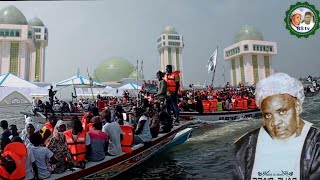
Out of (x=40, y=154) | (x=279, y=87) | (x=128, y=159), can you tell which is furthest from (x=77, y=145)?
(x=279, y=87)

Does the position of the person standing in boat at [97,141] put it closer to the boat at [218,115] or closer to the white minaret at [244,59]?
the boat at [218,115]

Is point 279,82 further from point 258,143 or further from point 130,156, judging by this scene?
point 130,156

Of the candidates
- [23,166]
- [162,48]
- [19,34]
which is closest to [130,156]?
[23,166]

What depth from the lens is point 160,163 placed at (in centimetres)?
728

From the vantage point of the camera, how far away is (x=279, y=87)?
2.46 m

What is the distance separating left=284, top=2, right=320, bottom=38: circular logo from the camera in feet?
13.4

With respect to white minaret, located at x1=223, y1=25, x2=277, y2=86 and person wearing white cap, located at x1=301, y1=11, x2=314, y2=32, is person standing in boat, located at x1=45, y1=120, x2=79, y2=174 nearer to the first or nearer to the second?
person wearing white cap, located at x1=301, y1=11, x2=314, y2=32

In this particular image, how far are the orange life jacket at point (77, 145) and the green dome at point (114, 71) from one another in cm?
5893

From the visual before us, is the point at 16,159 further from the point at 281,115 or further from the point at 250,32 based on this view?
the point at 250,32

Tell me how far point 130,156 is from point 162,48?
66.8 m

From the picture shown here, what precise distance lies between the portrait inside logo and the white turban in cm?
199

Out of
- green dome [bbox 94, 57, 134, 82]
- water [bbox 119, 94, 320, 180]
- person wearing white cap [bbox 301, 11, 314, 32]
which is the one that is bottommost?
water [bbox 119, 94, 320, 180]

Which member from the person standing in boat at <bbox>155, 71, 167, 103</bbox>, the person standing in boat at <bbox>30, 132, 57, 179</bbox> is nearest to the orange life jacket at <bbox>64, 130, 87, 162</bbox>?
the person standing in boat at <bbox>30, 132, 57, 179</bbox>

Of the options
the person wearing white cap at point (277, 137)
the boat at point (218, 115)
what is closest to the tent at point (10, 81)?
the boat at point (218, 115)
